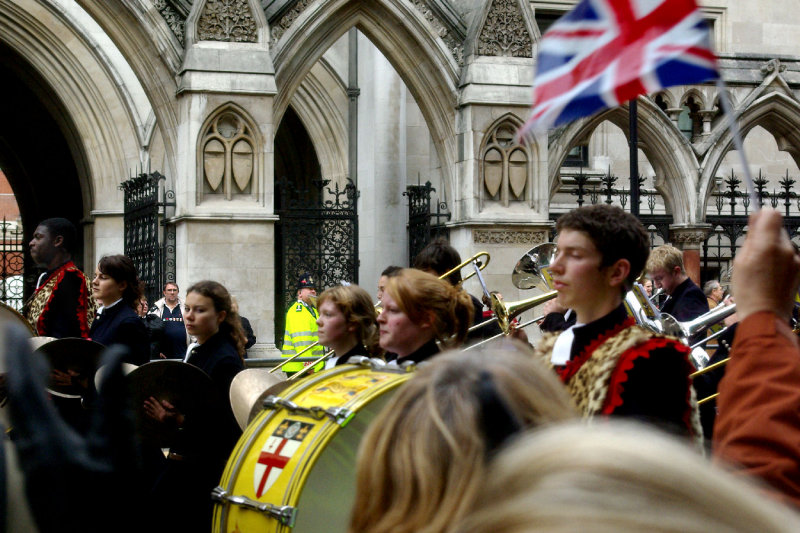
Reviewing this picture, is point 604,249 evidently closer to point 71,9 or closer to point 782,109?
point 782,109

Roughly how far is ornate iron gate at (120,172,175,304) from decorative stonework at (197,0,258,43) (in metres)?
1.72

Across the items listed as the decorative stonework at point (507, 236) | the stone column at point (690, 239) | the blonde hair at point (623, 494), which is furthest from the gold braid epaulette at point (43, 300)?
the stone column at point (690, 239)

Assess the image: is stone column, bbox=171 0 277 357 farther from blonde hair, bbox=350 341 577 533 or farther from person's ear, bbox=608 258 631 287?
blonde hair, bbox=350 341 577 533

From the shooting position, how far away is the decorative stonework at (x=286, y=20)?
36.9 feet

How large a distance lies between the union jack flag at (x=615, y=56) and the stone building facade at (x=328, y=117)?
7983 mm

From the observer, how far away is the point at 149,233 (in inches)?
485

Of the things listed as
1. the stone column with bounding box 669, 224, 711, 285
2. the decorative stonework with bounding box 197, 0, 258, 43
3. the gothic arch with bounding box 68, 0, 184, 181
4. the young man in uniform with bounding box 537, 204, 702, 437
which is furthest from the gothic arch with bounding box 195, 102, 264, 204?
the young man in uniform with bounding box 537, 204, 702, 437

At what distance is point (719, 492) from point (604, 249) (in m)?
2.27

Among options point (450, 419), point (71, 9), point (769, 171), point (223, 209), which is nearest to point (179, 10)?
point (223, 209)

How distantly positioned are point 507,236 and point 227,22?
3483mm

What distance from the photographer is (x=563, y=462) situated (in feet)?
2.46

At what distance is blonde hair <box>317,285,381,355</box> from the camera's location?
15.0 ft

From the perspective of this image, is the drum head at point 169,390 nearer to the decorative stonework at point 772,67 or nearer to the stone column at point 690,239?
the stone column at point 690,239

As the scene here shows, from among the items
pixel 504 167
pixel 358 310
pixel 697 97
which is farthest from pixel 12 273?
pixel 358 310
